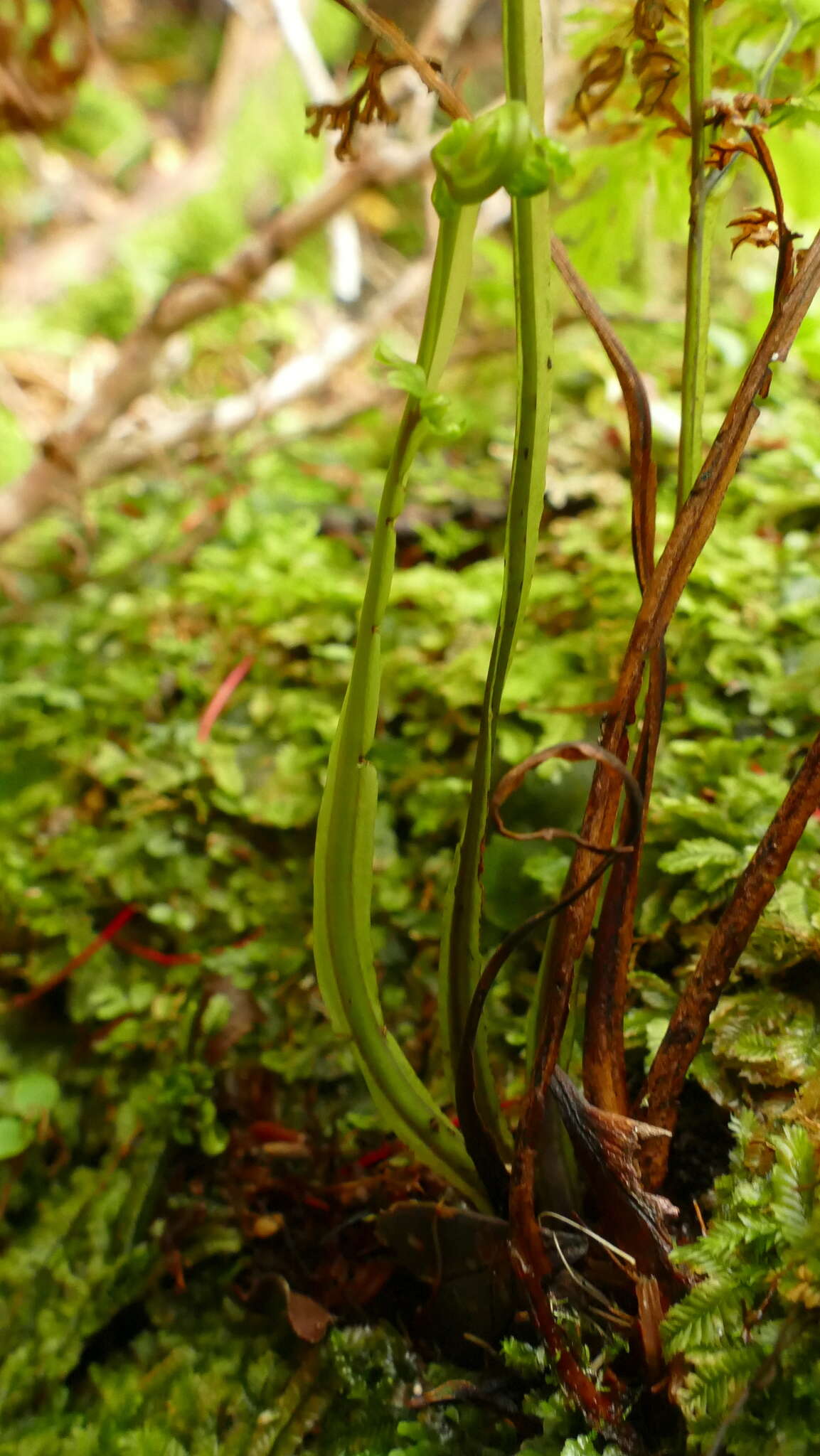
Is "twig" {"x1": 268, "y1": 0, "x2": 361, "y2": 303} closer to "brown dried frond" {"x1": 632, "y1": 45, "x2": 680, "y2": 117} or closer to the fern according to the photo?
"brown dried frond" {"x1": 632, "y1": 45, "x2": 680, "y2": 117}

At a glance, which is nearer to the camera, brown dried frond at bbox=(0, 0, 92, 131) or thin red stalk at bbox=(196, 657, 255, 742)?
thin red stalk at bbox=(196, 657, 255, 742)

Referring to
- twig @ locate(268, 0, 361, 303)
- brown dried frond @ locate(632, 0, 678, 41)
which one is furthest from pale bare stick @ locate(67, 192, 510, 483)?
brown dried frond @ locate(632, 0, 678, 41)

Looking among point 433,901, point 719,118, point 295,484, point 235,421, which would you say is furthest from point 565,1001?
point 235,421

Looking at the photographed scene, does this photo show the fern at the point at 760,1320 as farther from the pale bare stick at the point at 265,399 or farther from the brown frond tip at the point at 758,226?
the pale bare stick at the point at 265,399

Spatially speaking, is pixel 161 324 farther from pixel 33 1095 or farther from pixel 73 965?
pixel 33 1095

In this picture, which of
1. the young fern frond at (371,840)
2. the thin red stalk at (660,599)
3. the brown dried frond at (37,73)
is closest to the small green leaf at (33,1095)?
the young fern frond at (371,840)

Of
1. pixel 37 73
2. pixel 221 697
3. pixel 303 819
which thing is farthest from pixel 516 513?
pixel 37 73
